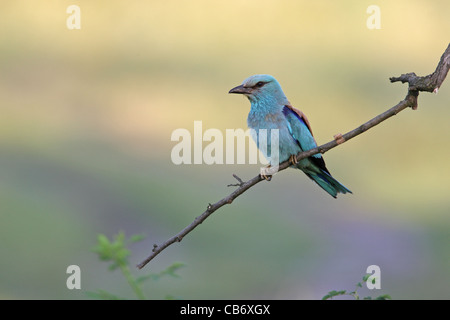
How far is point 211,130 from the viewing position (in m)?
12.2

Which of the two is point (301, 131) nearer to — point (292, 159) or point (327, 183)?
point (292, 159)

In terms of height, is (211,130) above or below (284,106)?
above

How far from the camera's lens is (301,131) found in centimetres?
453

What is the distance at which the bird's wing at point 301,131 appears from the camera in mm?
4500

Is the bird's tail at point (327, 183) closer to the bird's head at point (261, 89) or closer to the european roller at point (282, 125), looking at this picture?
the european roller at point (282, 125)

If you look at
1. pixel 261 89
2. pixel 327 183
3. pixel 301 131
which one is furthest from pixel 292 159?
pixel 261 89

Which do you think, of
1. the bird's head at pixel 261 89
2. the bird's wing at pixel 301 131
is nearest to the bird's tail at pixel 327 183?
the bird's wing at pixel 301 131

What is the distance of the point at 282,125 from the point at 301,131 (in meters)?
0.16

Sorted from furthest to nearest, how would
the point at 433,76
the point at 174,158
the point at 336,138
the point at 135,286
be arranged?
the point at 174,158 < the point at 336,138 < the point at 433,76 < the point at 135,286

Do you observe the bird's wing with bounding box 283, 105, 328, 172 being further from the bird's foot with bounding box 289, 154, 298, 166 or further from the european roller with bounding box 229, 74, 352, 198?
the bird's foot with bounding box 289, 154, 298, 166

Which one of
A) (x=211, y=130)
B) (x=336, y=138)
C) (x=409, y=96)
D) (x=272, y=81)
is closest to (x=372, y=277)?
(x=336, y=138)

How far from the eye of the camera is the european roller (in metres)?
4.51

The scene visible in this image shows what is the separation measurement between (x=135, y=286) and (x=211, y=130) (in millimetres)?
9799
